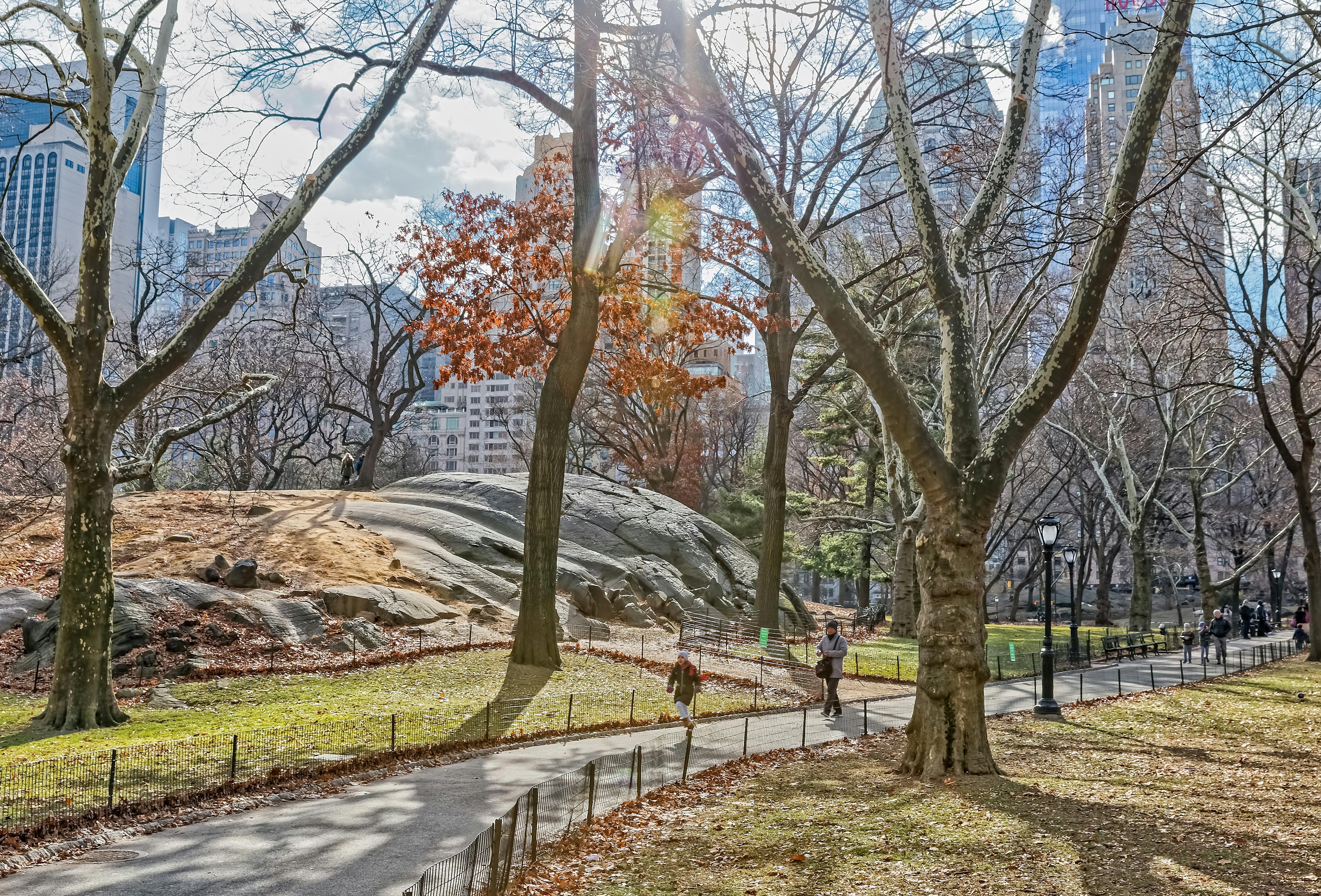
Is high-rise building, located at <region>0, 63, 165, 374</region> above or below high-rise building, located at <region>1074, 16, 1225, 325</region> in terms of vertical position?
above

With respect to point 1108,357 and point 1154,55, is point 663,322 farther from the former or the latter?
point 1154,55

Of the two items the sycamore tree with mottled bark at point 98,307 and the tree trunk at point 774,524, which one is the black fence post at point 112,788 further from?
the tree trunk at point 774,524

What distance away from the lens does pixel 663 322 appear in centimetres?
4728

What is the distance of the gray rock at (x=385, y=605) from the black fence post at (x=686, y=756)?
11393 millimetres

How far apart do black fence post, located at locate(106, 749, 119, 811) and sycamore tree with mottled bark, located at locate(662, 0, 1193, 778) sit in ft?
26.1

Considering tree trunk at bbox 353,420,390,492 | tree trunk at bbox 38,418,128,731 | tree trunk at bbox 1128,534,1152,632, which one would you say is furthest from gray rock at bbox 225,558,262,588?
tree trunk at bbox 1128,534,1152,632

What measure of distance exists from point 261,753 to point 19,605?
1121 cm

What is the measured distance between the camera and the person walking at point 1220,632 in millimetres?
28500

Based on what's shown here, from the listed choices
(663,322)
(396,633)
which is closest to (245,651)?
(396,633)

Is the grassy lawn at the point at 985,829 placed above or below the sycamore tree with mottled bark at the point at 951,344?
below

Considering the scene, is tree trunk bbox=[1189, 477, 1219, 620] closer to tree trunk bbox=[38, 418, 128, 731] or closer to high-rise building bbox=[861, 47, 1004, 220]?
high-rise building bbox=[861, 47, 1004, 220]

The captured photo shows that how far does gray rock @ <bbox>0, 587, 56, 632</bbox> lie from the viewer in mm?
18656

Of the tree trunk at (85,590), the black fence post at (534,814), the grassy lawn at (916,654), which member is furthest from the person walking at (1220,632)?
the tree trunk at (85,590)

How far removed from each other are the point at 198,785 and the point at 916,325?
3063 centimetres
